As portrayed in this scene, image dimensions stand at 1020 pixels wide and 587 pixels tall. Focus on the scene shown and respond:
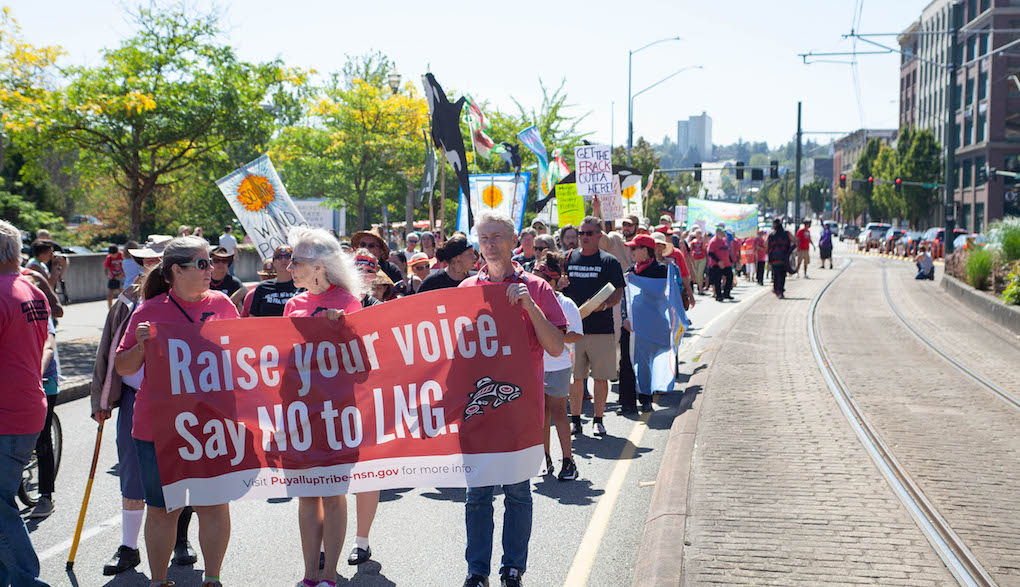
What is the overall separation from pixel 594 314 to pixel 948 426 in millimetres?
3261

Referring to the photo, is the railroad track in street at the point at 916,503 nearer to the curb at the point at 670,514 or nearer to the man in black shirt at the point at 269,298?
the curb at the point at 670,514

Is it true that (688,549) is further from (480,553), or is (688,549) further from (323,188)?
(323,188)

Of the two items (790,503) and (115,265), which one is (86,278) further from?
(790,503)

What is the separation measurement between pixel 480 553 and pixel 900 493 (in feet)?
10.2

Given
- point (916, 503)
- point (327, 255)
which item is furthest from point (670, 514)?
point (327, 255)

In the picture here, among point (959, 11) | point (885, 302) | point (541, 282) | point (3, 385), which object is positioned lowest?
point (885, 302)

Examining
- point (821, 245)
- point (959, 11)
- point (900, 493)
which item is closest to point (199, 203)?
point (821, 245)

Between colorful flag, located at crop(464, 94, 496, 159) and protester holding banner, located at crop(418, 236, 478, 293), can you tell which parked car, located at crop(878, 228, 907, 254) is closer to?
colorful flag, located at crop(464, 94, 496, 159)

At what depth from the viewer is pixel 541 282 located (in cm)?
467

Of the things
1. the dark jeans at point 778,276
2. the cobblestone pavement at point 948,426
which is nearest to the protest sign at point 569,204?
the cobblestone pavement at point 948,426

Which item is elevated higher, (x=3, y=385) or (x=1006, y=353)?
(x=3, y=385)

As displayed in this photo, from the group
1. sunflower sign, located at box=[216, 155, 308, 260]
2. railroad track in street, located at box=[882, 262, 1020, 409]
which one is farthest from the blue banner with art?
sunflower sign, located at box=[216, 155, 308, 260]

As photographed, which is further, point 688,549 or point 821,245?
point 821,245

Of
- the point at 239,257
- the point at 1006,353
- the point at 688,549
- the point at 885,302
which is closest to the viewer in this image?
the point at 688,549
